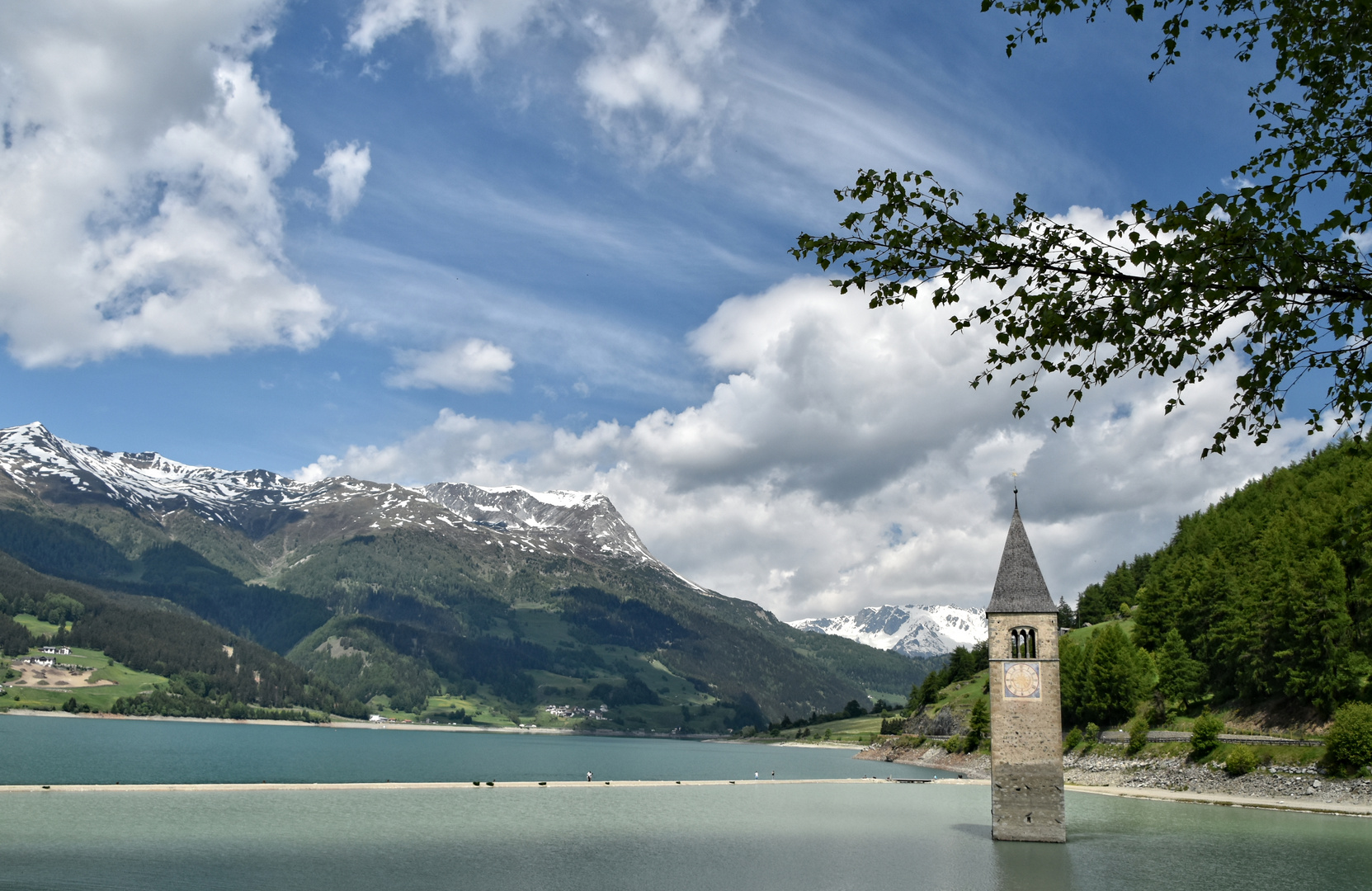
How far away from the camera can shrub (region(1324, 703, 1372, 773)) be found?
66.0 meters

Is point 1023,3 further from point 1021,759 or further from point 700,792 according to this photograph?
point 700,792

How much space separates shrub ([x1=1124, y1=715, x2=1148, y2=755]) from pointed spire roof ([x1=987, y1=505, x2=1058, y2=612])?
50447 millimetres

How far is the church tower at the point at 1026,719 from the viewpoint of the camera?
165ft

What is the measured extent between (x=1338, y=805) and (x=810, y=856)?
4042 cm

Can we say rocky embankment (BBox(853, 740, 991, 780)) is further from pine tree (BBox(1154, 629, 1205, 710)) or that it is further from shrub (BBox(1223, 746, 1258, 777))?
shrub (BBox(1223, 746, 1258, 777))

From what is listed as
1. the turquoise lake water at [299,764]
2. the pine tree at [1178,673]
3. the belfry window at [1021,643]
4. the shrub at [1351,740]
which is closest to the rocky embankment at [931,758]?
the turquoise lake water at [299,764]

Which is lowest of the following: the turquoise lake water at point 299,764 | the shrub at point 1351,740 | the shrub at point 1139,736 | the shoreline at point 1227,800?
the turquoise lake water at point 299,764

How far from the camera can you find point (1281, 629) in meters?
81.3

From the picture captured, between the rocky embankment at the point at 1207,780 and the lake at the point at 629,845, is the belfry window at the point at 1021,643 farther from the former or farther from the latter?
the rocky embankment at the point at 1207,780

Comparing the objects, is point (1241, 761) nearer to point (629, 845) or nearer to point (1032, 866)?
point (1032, 866)

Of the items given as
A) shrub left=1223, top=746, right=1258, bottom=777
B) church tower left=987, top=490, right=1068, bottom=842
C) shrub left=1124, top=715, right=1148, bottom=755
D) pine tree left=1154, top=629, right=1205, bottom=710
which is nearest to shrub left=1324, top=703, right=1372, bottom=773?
shrub left=1223, top=746, right=1258, bottom=777

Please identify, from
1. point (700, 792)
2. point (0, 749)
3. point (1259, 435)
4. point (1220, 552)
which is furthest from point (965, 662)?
point (1259, 435)

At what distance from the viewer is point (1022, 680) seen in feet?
169

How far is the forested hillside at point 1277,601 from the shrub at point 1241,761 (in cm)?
645
